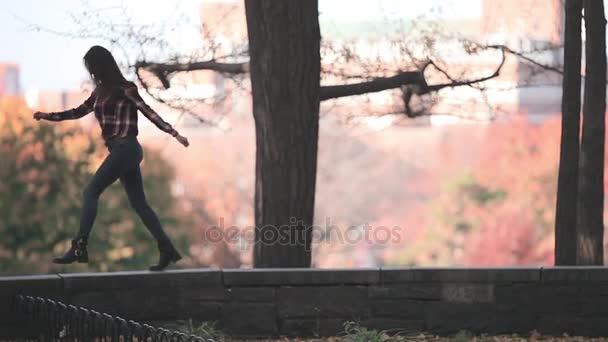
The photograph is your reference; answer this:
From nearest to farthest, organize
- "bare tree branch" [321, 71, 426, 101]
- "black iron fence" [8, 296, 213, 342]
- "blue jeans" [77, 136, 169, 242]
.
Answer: "black iron fence" [8, 296, 213, 342] → "blue jeans" [77, 136, 169, 242] → "bare tree branch" [321, 71, 426, 101]

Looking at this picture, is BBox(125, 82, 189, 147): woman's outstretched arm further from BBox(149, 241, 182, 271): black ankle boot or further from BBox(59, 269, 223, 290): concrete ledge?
BBox(59, 269, 223, 290): concrete ledge

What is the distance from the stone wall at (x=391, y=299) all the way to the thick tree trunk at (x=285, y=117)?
1498 millimetres

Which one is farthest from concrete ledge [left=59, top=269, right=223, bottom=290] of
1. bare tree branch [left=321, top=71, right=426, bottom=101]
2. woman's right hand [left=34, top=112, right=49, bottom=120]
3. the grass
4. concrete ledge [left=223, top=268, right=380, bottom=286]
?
bare tree branch [left=321, top=71, right=426, bottom=101]

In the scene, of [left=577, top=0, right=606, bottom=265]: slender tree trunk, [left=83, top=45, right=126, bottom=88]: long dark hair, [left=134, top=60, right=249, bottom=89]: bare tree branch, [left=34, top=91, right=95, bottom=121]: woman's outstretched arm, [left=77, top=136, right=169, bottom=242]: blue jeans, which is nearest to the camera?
[left=83, top=45, right=126, bottom=88]: long dark hair

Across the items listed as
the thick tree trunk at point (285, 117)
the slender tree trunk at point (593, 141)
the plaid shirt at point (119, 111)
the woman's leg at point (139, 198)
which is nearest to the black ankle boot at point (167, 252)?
the woman's leg at point (139, 198)

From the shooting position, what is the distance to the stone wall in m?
10.3

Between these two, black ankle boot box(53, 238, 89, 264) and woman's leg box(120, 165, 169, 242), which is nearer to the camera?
black ankle boot box(53, 238, 89, 264)

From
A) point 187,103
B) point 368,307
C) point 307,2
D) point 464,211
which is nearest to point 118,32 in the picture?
point 187,103

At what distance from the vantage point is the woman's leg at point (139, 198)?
31.1 ft

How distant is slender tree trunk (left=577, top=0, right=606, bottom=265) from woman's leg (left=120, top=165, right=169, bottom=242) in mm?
3841

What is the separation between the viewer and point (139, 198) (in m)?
9.58

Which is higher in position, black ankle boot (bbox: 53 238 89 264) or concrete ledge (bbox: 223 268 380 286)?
black ankle boot (bbox: 53 238 89 264)

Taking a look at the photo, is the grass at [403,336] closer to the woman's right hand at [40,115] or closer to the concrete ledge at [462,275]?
the concrete ledge at [462,275]

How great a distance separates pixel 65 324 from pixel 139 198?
1140 mm
